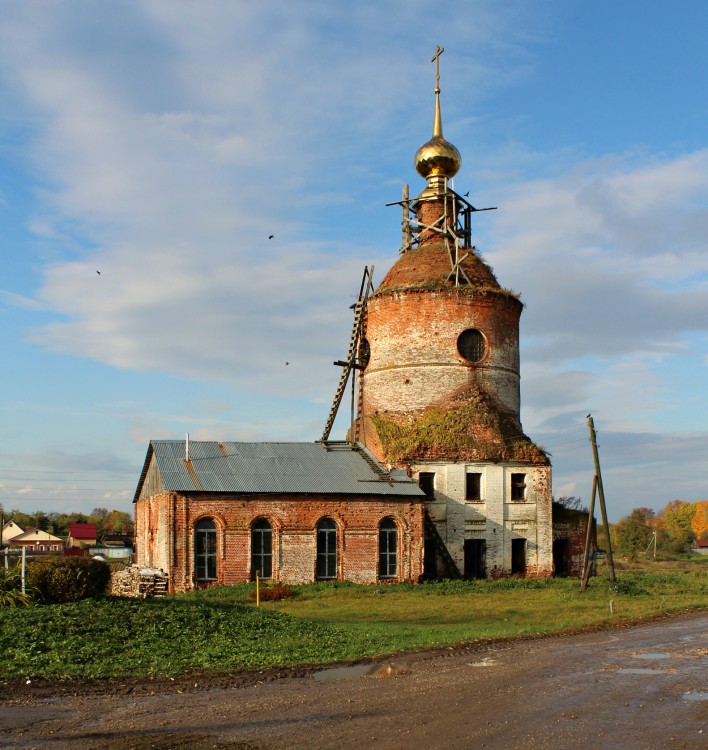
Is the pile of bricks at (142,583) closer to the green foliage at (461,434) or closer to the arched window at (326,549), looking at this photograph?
the arched window at (326,549)

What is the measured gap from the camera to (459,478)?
33.1 m

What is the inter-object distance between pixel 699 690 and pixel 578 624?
7795mm

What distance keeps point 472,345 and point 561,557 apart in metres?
9.40

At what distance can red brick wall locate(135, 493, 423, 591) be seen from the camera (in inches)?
1112

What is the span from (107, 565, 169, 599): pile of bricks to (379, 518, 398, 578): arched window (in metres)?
7.40

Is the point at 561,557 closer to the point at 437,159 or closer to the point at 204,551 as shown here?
the point at 204,551

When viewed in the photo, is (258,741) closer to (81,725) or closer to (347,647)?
(81,725)

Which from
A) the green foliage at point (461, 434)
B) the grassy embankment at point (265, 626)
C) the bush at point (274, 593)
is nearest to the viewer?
the grassy embankment at point (265, 626)

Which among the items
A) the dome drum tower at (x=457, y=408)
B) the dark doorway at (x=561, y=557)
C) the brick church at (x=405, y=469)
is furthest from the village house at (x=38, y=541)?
the dark doorway at (x=561, y=557)

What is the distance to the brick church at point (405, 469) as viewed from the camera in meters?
29.0

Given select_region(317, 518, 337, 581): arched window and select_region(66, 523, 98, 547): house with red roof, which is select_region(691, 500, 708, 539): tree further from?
select_region(317, 518, 337, 581): arched window

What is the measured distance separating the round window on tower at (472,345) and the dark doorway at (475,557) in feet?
24.3

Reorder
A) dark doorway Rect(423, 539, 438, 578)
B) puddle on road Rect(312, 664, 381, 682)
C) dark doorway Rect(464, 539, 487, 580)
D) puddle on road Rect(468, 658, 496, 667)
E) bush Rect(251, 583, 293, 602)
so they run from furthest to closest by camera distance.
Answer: dark doorway Rect(464, 539, 487, 580)
dark doorway Rect(423, 539, 438, 578)
bush Rect(251, 583, 293, 602)
puddle on road Rect(468, 658, 496, 667)
puddle on road Rect(312, 664, 381, 682)

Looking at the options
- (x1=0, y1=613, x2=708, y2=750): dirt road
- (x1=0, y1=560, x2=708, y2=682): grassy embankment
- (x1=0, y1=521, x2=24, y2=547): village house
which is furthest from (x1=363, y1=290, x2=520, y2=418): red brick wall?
(x1=0, y1=521, x2=24, y2=547): village house
